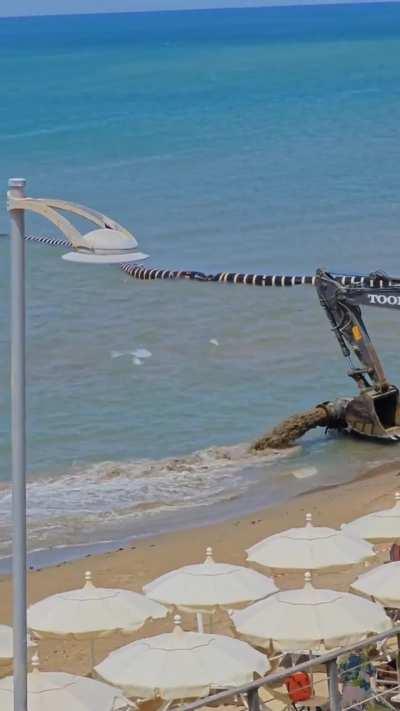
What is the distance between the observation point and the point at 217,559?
20.3 meters

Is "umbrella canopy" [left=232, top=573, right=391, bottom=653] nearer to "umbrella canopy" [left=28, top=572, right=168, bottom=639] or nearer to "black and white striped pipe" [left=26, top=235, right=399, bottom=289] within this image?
"umbrella canopy" [left=28, top=572, right=168, bottom=639]

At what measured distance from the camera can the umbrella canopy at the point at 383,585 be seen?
572 inches

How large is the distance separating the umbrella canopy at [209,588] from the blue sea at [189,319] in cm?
680

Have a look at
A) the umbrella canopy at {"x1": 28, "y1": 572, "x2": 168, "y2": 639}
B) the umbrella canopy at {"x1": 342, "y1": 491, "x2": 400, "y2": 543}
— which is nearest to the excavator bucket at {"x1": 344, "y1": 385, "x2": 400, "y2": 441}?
the umbrella canopy at {"x1": 342, "y1": 491, "x2": 400, "y2": 543}

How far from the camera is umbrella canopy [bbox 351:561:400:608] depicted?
14531 mm

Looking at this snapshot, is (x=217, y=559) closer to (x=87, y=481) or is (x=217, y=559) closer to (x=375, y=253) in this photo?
(x=87, y=481)

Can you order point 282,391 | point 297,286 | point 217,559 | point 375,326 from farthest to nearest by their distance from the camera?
point 297,286, point 375,326, point 282,391, point 217,559

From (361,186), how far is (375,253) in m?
17.9

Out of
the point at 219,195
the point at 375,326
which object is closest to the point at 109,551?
the point at 375,326

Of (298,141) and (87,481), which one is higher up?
(298,141)

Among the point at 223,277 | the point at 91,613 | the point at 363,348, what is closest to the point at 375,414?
the point at 363,348

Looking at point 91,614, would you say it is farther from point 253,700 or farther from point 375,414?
point 375,414

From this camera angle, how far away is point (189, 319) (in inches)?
1497

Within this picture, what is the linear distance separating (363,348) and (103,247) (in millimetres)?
16820
